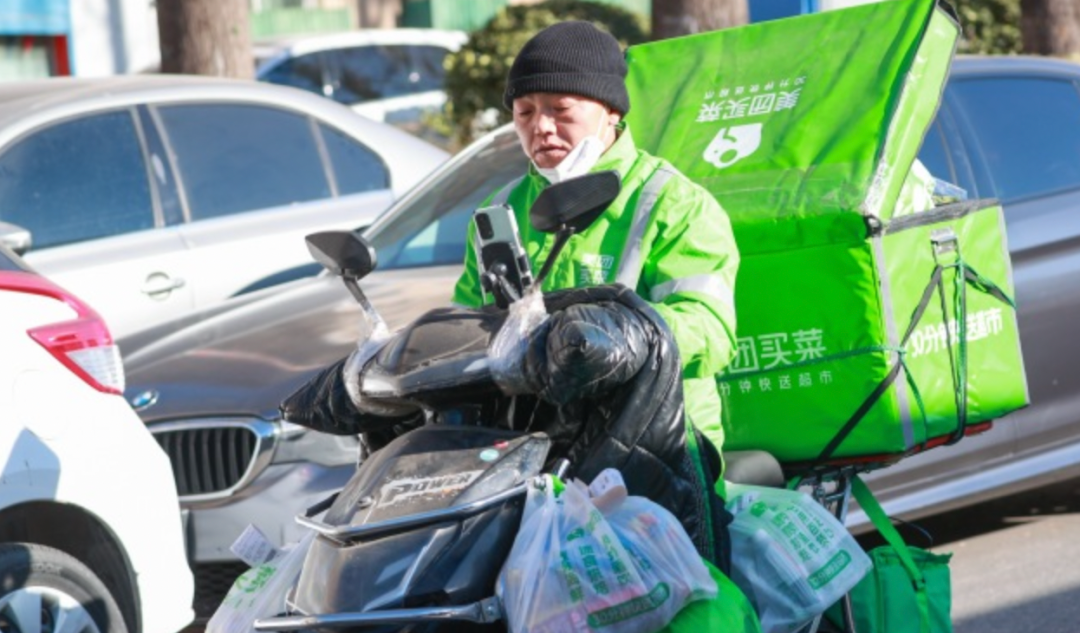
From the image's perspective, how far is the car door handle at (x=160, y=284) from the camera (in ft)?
26.2

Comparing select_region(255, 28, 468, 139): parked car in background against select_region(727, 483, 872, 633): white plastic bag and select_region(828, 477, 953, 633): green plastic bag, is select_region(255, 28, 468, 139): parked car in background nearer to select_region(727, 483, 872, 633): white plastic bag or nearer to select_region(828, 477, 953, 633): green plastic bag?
select_region(828, 477, 953, 633): green plastic bag

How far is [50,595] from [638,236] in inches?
83.6

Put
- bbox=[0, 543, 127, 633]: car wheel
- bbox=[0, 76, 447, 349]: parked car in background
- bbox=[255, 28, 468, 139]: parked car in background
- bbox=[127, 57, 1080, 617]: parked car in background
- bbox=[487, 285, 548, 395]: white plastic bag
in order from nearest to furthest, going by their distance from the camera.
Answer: bbox=[487, 285, 548, 395]: white plastic bag, bbox=[0, 543, 127, 633]: car wheel, bbox=[127, 57, 1080, 617]: parked car in background, bbox=[0, 76, 447, 349]: parked car in background, bbox=[255, 28, 468, 139]: parked car in background

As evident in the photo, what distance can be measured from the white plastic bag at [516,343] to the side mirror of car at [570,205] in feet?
Result: 0.13

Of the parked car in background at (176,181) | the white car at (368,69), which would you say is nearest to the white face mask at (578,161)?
the parked car in background at (176,181)

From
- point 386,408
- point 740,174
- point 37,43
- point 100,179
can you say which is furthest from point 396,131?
point 37,43

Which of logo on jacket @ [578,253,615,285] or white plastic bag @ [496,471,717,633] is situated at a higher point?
logo on jacket @ [578,253,615,285]

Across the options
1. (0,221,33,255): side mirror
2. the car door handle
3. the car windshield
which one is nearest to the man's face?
(0,221,33,255): side mirror

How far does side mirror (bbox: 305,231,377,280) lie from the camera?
367 centimetres

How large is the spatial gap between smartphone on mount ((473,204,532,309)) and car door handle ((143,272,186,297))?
4786 millimetres

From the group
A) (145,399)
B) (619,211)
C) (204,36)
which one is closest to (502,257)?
(619,211)

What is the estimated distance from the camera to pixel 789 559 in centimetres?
364

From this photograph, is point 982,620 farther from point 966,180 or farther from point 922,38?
point 922,38

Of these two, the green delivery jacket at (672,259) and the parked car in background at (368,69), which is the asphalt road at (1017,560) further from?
the parked car in background at (368,69)
